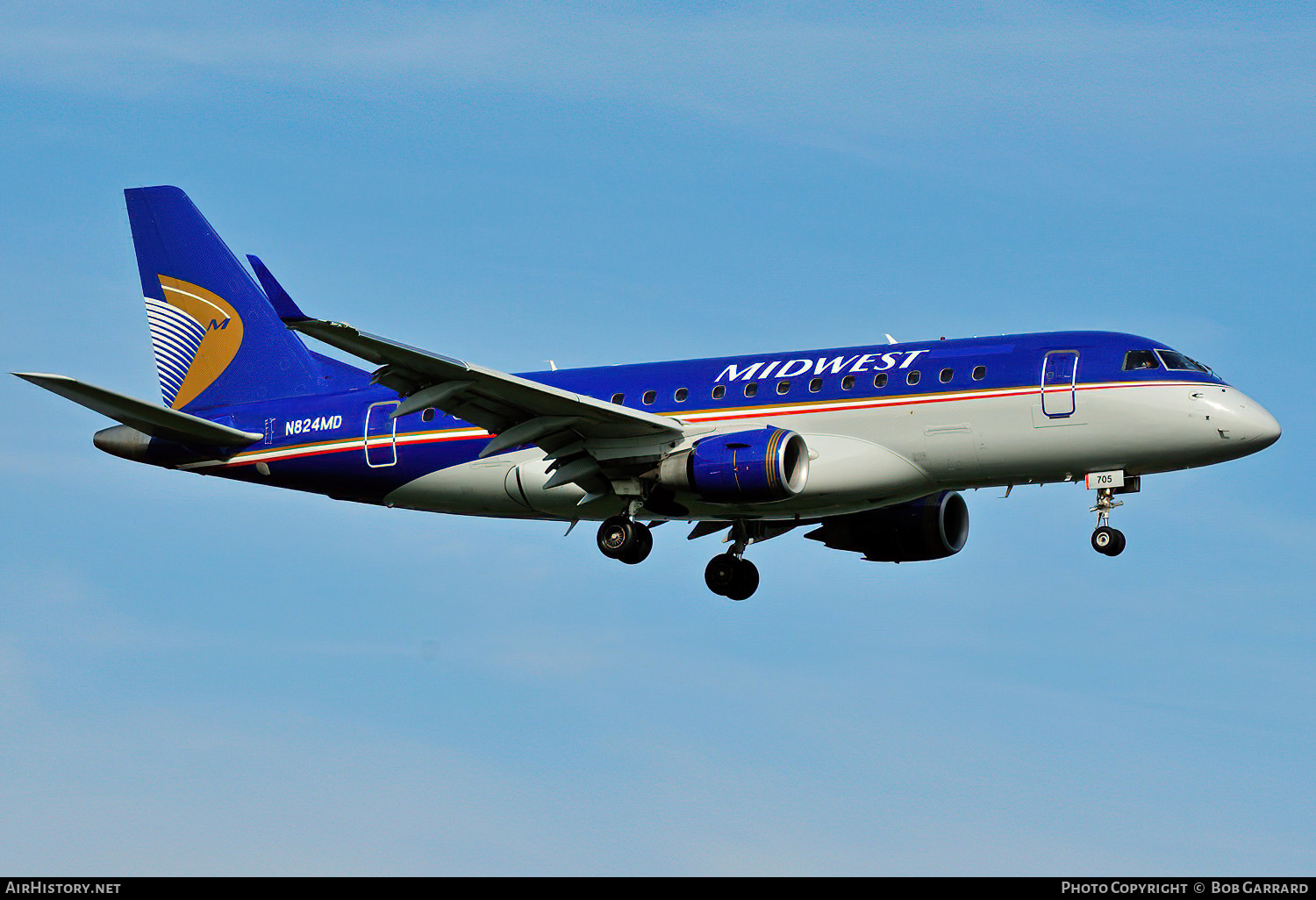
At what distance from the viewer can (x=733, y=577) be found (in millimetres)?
38969

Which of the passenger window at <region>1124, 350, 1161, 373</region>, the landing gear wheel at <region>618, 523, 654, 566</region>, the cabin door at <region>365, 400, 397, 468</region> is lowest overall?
the landing gear wheel at <region>618, 523, 654, 566</region>

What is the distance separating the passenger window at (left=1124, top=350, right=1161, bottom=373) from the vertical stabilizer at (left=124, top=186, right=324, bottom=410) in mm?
19142

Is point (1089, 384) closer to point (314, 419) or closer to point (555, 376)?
point (555, 376)

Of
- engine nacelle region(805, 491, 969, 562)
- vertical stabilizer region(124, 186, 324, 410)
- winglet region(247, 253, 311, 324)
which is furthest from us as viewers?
vertical stabilizer region(124, 186, 324, 410)

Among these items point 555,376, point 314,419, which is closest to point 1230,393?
point 555,376

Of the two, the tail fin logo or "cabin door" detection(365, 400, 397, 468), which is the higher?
the tail fin logo

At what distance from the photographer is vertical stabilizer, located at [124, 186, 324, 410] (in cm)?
4103

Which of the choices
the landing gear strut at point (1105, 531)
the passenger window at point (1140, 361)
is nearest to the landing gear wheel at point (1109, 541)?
the landing gear strut at point (1105, 531)

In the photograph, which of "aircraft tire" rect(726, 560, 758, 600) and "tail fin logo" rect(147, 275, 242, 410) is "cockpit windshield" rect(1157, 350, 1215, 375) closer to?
"aircraft tire" rect(726, 560, 758, 600)

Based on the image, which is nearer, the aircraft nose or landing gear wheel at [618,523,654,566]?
the aircraft nose

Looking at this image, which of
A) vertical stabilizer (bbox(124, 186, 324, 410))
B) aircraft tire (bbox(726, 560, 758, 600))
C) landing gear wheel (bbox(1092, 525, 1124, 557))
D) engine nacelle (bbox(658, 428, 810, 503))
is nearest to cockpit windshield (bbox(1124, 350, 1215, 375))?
landing gear wheel (bbox(1092, 525, 1124, 557))

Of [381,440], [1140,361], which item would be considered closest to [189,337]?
[381,440]

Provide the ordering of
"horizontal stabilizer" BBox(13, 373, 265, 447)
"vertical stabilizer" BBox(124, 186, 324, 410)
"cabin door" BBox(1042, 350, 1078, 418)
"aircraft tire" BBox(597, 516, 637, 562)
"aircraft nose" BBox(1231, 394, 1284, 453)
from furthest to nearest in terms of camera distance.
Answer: "vertical stabilizer" BBox(124, 186, 324, 410) < "aircraft tire" BBox(597, 516, 637, 562) < "horizontal stabilizer" BBox(13, 373, 265, 447) < "cabin door" BBox(1042, 350, 1078, 418) < "aircraft nose" BBox(1231, 394, 1284, 453)

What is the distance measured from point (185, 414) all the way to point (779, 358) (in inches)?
531
